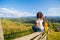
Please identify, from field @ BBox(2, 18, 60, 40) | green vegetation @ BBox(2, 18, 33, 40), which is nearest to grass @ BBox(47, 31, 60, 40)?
field @ BBox(2, 18, 60, 40)

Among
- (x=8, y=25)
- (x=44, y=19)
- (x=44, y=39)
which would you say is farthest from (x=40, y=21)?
(x=8, y=25)

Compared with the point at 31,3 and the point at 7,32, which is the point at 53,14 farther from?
the point at 7,32

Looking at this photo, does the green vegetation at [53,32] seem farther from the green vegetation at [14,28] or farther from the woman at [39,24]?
the green vegetation at [14,28]

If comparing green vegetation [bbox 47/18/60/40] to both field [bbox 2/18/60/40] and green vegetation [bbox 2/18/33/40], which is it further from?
green vegetation [bbox 2/18/33/40]

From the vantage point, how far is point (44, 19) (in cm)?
372

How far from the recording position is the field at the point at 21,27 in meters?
3.60

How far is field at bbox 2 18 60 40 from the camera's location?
11.8ft

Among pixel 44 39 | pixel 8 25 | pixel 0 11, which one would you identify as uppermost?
pixel 0 11

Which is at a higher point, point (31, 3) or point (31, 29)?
point (31, 3)

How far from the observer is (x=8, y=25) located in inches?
143

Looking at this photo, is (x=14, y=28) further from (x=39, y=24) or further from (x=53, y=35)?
(x=53, y=35)

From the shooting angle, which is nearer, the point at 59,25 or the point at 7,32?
the point at 7,32

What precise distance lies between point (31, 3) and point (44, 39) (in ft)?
2.10

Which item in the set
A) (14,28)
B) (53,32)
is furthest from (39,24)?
(14,28)
